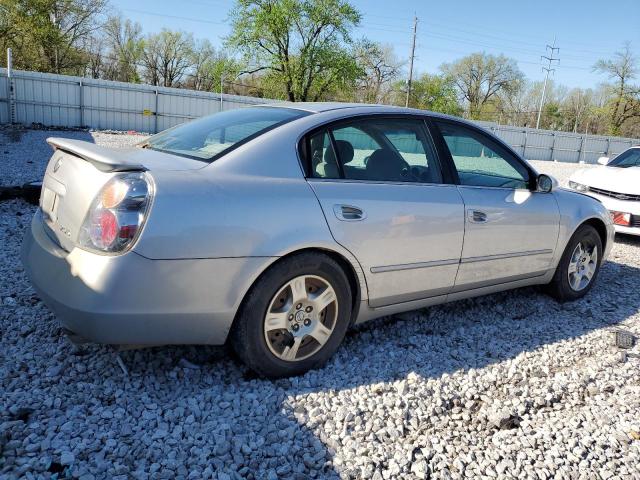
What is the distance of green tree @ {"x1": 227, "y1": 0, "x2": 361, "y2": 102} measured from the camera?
36250 mm

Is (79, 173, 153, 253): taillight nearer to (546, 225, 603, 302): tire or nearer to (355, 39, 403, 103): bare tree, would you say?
(546, 225, 603, 302): tire

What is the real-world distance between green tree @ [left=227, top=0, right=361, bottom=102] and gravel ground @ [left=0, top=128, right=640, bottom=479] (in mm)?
35894

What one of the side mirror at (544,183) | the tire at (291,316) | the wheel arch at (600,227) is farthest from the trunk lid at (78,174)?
the wheel arch at (600,227)

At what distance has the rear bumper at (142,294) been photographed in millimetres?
2344

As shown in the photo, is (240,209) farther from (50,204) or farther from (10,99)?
(10,99)

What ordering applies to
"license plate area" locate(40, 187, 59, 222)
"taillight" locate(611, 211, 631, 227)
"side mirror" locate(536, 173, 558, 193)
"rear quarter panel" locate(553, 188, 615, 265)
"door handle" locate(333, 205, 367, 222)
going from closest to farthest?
"license plate area" locate(40, 187, 59, 222) < "door handle" locate(333, 205, 367, 222) < "side mirror" locate(536, 173, 558, 193) < "rear quarter panel" locate(553, 188, 615, 265) < "taillight" locate(611, 211, 631, 227)

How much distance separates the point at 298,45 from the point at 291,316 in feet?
123

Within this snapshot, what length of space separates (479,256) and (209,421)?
216 cm

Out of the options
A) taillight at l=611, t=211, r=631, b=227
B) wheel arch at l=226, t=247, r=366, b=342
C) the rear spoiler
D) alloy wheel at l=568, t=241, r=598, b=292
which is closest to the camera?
the rear spoiler

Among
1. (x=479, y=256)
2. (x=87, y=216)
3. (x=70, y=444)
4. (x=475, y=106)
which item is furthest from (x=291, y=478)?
(x=475, y=106)

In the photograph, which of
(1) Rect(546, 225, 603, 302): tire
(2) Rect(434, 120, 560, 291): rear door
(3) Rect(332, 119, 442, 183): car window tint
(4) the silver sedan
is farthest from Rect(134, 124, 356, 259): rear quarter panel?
A: (1) Rect(546, 225, 603, 302): tire

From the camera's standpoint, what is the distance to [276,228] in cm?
266

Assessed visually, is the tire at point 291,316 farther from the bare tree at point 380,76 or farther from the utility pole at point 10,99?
the bare tree at point 380,76

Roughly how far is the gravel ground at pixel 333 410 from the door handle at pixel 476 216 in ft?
A: 2.78
